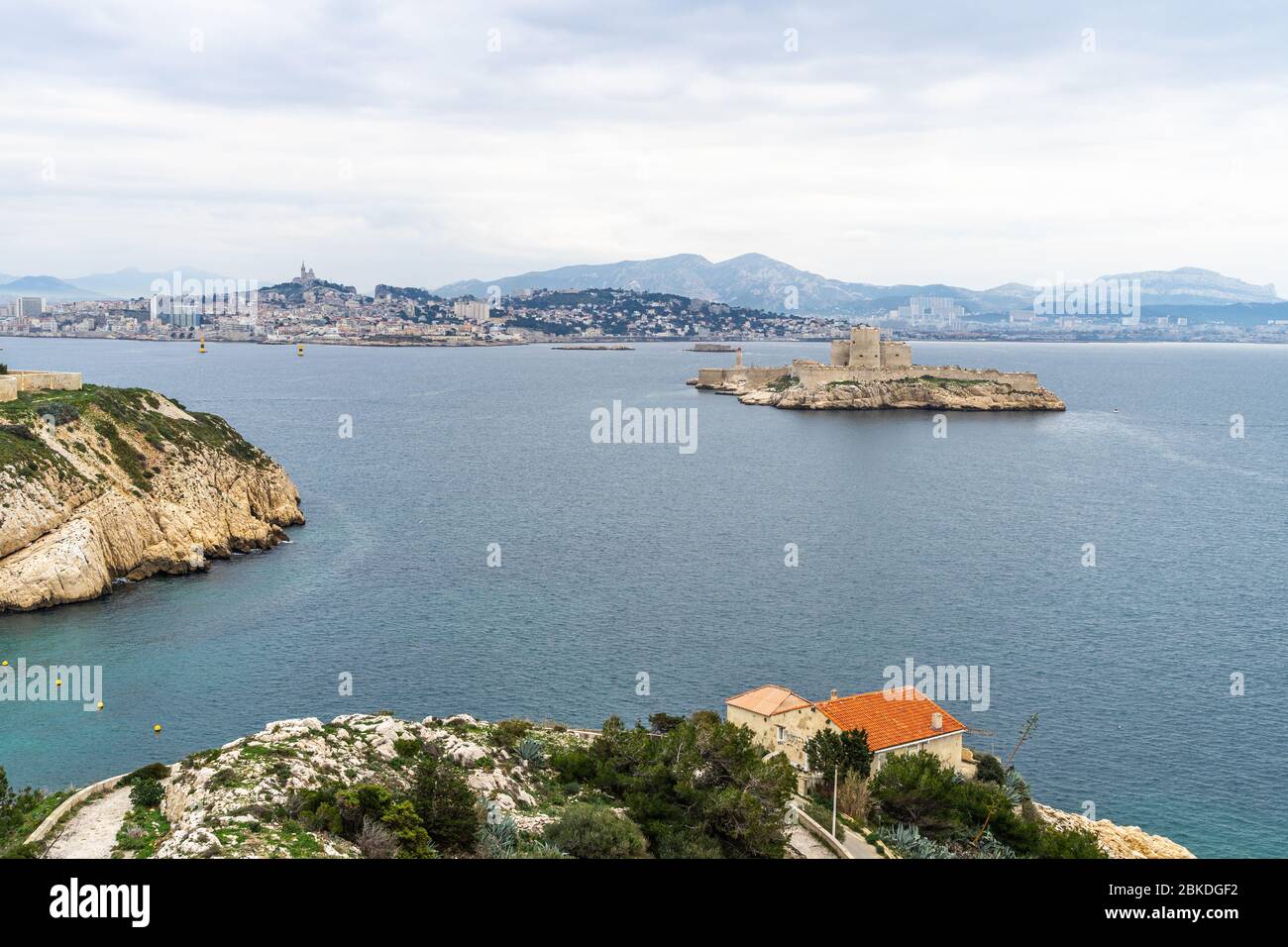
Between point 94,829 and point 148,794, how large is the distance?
4.47 feet

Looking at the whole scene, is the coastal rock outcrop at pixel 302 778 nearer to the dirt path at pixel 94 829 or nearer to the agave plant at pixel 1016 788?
the dirt path at pixel 94 829

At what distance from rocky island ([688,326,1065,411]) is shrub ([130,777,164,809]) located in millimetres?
108446

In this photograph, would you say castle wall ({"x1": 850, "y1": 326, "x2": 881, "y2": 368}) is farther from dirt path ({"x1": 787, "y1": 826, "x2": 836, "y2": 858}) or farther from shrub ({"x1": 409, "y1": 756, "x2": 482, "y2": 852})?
shrub ({"x1": 409, "y1": 756, "x2": 482, "y2": 852})

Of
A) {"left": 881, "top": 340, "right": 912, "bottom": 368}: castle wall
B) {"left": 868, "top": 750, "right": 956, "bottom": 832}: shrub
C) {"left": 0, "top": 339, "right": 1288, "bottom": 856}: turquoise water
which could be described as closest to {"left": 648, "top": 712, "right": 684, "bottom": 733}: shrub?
{"left": 0, "top": 339, "right": 1288, "bottom": 856}: turquoise water

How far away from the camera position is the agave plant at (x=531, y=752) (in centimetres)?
2297

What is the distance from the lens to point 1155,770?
92.5 feet

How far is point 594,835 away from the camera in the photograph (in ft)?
58.3

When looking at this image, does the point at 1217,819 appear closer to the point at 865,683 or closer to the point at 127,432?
the point at 865,683

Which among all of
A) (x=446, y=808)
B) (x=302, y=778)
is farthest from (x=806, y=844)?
(x=302, y=778)

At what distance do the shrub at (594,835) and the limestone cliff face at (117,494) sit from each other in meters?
30.0

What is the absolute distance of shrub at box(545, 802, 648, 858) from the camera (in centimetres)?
1750

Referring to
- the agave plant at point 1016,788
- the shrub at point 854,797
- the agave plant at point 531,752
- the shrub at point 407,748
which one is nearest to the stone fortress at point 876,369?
the agave plant at point 1016,788

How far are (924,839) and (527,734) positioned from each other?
964cm
